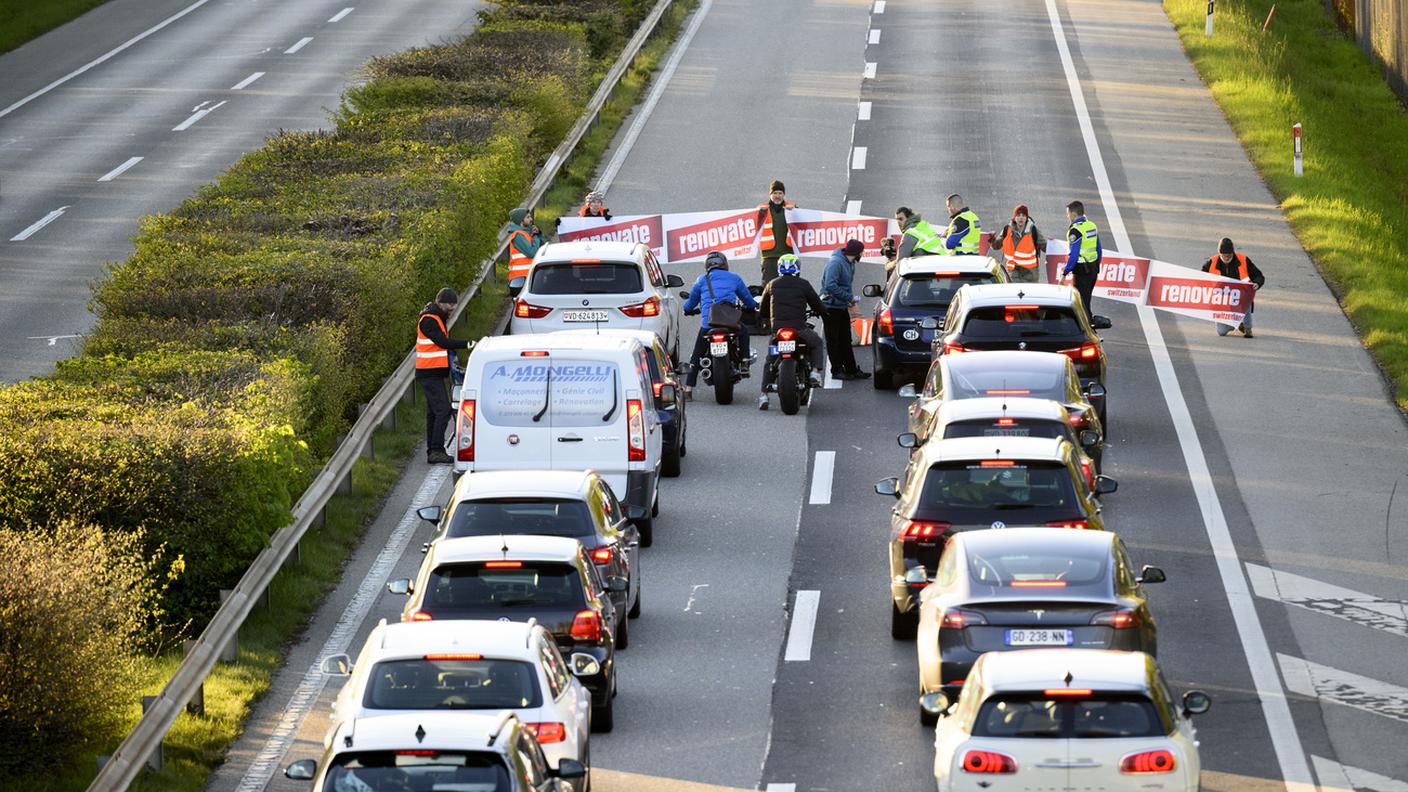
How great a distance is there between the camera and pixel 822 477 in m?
22.0

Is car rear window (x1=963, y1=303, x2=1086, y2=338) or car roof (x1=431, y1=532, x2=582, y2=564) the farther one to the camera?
car rear window (x1=963, y1=303, x2=1086, y2=338)

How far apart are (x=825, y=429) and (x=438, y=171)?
30.4 ft

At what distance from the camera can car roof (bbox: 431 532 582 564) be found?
48.3 ft

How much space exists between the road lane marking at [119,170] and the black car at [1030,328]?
2150 cm

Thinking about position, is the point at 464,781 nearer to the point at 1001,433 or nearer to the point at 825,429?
the point at 1001,433

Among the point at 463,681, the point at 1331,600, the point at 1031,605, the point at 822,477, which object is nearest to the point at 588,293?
the point at 822,477

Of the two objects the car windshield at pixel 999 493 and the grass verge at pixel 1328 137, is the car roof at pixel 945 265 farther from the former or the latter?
the car windshield at pixel 999 493

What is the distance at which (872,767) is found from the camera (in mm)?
14453

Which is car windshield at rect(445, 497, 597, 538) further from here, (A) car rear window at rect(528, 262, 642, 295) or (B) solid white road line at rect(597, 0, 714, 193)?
(B) solid white road line at rect(597, 0, 714, 193)

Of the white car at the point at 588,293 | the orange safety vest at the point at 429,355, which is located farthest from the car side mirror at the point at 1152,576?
the white car at the point at 588,293

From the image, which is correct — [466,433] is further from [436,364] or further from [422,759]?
[422,759]

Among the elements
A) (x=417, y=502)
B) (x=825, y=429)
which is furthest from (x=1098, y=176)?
(x=417, y=502)

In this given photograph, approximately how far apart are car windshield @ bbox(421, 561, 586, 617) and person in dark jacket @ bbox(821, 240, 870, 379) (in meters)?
10.8

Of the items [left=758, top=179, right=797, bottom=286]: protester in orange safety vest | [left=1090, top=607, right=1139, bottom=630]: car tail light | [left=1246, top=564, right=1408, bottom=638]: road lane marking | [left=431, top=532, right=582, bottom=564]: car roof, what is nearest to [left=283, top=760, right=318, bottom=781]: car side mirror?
[left=431, top=532, right=582, bottom=564]: car roof
